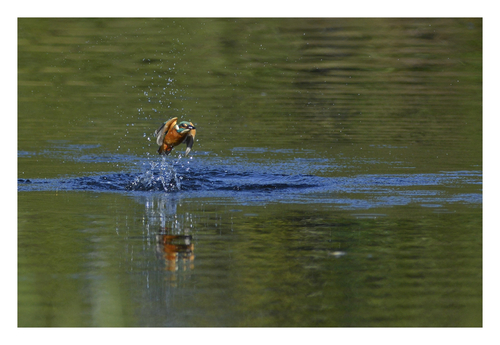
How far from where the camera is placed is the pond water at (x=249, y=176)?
5898 mm

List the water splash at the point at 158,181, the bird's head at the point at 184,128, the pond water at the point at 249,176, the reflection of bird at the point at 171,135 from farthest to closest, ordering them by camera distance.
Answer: the water splash at the point at 158,181 → the reflection of bird at the point at 171,135 → the bird's head at the point at 184,128 → the pond water at the point at 249,176

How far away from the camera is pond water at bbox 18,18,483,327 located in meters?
5.90

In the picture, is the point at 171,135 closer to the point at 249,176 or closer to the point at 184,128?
the point at 184,128

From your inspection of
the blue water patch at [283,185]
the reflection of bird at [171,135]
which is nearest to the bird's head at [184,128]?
the reflection of bird at [171,135]

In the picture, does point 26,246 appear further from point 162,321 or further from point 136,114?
point 136,114

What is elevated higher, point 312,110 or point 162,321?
point 312,110

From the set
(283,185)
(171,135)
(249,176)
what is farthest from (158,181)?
(283,185)

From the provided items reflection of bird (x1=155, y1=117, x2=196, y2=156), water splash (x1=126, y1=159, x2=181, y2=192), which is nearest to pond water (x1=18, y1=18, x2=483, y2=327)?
water splash (x1=126, y1=159, x2=181, y2=192)

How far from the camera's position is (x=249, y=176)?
36.0ft

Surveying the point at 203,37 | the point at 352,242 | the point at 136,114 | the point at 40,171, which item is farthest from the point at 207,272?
the point at 203,37

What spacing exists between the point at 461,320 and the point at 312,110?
1129 centimetres

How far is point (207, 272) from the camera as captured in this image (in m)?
6.38

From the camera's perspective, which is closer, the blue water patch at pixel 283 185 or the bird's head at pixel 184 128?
the blue water patch at pixel 283 185

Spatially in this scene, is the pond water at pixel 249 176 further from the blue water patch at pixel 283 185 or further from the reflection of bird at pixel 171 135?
the reflection of bird at pixel 171 135
